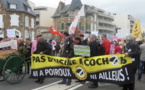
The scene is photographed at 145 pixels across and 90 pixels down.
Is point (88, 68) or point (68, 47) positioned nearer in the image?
point (88, 68)

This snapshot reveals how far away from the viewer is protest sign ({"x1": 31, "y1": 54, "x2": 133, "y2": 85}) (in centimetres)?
629

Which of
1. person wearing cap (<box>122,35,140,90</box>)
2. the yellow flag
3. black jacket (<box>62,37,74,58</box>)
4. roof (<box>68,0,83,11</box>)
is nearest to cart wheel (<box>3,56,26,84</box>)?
black jacket (<box>62,37,74,58</box>)

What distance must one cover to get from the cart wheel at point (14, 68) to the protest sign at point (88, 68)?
0.71m

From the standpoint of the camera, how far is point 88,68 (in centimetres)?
702

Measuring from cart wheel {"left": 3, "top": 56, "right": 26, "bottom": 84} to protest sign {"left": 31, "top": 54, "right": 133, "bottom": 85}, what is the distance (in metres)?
0.71

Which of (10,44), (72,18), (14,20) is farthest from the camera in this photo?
(72,18)

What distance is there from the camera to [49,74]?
7738 millimetres

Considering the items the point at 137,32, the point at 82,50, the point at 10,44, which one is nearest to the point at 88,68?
the point at 82,50

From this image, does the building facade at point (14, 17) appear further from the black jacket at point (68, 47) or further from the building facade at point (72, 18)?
the black jacket at point (68, 47)

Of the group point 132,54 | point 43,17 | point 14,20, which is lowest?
point 132,54

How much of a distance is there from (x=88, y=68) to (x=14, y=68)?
2.91 m

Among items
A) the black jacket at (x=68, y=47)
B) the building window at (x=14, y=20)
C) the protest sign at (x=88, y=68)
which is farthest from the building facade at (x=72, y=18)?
the protest sign at (x=88, y=68)

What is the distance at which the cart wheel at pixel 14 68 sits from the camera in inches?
311

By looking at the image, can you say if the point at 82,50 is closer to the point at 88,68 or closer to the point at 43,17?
the point at 88,68
